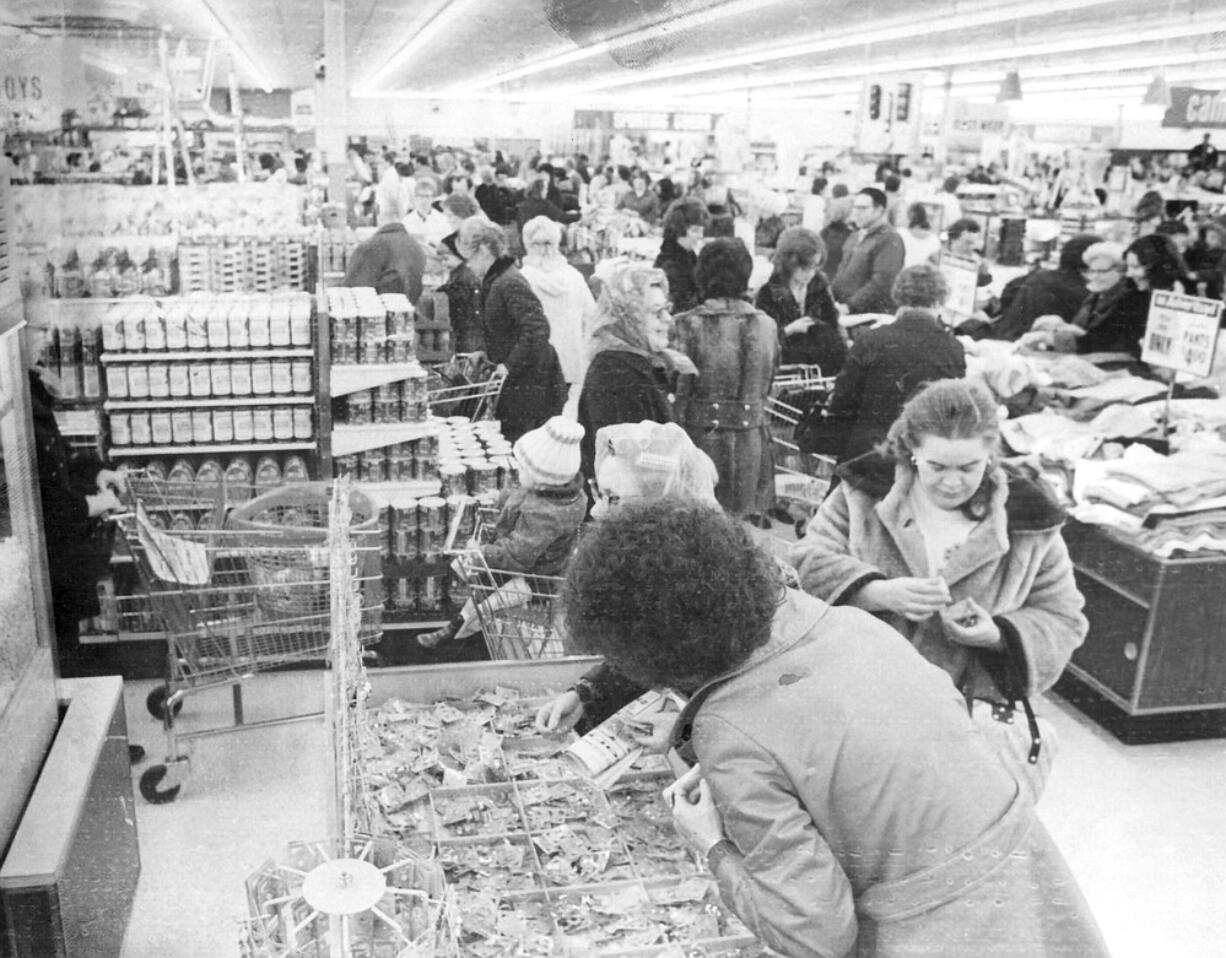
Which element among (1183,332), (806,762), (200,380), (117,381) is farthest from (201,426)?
(1183,332)

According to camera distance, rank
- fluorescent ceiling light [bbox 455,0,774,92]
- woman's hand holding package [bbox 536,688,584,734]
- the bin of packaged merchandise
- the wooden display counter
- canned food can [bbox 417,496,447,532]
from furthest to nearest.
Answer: canned food can [bbox 417,496,447,532], the wooden display counter, woman's hand holding package [bbox 536,688,584,734], fluorescent ceiling light [bbox 455,0,774,92], the bin of packaged merchandise

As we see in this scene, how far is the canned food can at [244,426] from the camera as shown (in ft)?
10.8

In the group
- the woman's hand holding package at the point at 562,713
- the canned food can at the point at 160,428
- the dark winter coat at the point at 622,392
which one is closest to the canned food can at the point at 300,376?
the canned food can at the point at 160,428

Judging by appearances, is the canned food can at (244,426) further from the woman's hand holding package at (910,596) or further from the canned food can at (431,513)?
the woman's hand holding package at (910,596)

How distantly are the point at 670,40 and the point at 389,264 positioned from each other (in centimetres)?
246

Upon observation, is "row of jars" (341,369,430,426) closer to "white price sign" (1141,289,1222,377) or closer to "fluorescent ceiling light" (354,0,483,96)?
"fluorescent ceiling light" (354,0,483,96)

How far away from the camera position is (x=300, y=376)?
3.32m

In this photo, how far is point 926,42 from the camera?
3.61 metres

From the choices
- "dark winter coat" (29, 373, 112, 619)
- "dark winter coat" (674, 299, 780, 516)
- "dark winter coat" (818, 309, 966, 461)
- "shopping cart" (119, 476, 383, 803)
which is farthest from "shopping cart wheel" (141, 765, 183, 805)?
"dark winter coat" (818, 309, 966, 461)

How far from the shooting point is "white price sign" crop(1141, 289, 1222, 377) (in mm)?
3461

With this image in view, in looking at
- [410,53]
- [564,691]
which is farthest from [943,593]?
[410,53]

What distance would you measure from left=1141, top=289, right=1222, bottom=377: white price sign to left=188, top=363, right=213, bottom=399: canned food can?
2924mm

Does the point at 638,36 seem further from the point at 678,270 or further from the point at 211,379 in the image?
the point at 678,270

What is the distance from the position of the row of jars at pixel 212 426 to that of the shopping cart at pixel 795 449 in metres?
1.54
